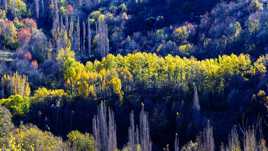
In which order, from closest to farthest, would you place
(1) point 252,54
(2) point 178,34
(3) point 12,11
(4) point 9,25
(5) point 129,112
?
(5) point 129,112 → (1) point 252,54 → (2) point 178,34 → (4) point 9,25 → (3) point 12,11

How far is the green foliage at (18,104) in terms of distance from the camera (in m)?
79.2

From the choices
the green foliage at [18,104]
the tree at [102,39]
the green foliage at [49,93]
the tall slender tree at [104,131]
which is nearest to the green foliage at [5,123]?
the green foliage at [18,104]

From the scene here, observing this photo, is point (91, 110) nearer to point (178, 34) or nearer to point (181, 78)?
point (181, 78)

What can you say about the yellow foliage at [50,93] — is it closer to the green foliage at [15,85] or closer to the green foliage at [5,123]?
the green foliage at [15,85]

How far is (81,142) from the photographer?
67.2m

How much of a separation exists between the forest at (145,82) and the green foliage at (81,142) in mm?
118

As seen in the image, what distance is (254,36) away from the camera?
9288 cm

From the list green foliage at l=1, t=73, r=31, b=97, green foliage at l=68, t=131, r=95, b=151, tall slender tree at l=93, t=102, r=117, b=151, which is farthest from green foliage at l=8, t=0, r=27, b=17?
green foliage at l=68, t=131, r=95, b=151

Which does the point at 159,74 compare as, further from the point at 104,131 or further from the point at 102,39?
the point at 102,39

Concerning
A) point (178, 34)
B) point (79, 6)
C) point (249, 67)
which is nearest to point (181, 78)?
point (249, 67)

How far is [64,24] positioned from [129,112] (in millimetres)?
51243

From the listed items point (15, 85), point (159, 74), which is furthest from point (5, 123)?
point (159, 74)

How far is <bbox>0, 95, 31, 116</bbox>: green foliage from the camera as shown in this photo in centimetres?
7925

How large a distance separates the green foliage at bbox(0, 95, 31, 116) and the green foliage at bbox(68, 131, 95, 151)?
499 inches
